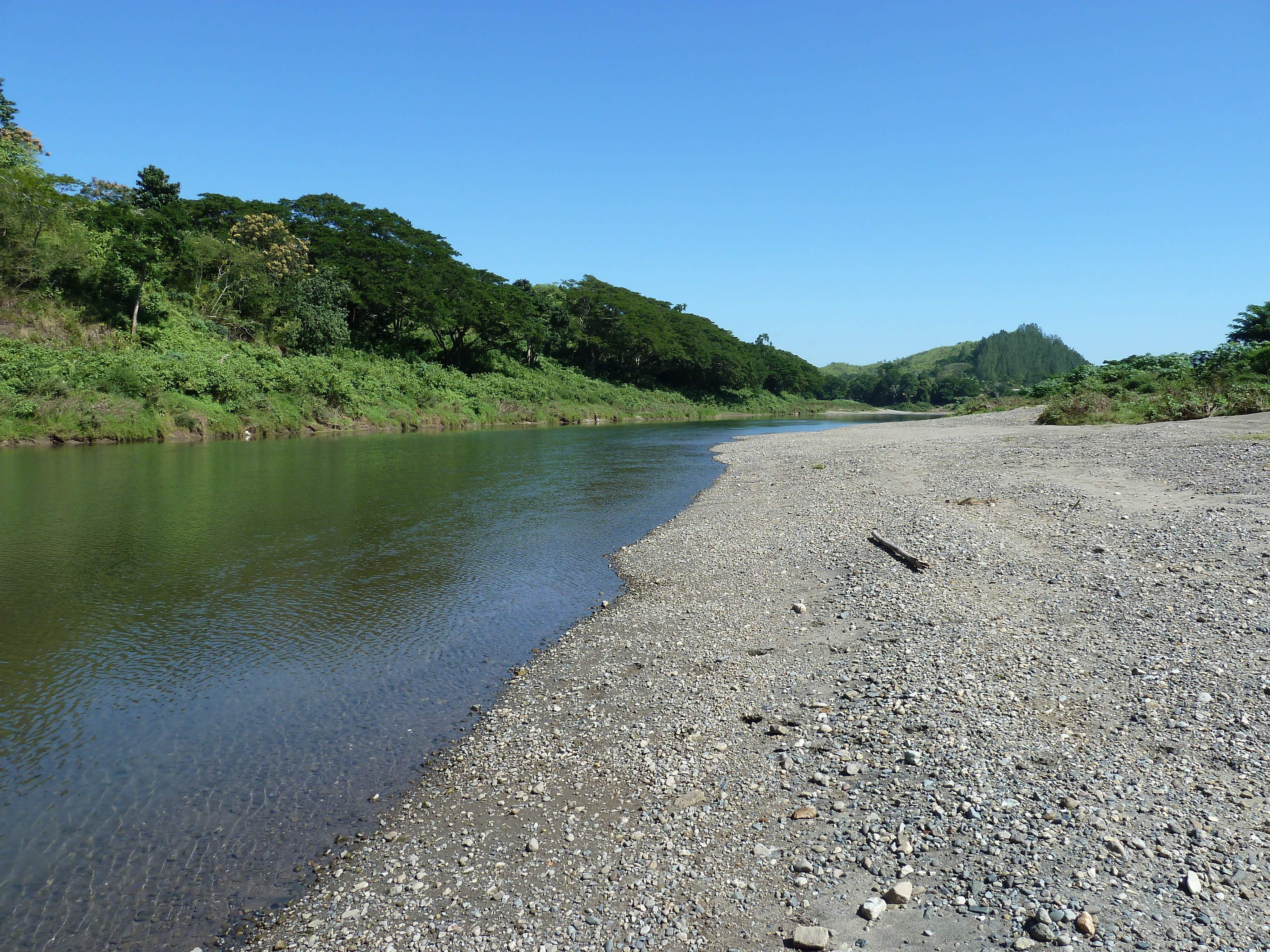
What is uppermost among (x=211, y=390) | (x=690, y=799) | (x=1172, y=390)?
(x=1172, y=390)

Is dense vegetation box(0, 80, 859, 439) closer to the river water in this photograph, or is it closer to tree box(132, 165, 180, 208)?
tree box(132, 165, 180, 208)

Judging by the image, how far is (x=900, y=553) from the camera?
11336 millimetres

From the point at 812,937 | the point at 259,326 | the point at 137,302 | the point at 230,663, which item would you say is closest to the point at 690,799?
the point at 812,937

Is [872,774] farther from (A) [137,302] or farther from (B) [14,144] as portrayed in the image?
(B) [14,144]

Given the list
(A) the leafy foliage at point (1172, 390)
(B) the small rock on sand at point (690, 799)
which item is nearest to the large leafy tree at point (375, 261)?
(A) the leafy foliage at point (1172, 390)

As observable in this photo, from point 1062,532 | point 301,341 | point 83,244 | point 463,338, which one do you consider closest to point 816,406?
point 463,338

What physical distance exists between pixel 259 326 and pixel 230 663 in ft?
165

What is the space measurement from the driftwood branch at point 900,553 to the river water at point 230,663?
4684 millimetres

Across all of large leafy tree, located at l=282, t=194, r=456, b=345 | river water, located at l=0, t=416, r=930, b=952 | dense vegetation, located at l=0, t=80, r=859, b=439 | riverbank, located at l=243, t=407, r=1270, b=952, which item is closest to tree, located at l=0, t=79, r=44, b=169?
dense vegetation, located at l=0, t=80, r=859, b=439

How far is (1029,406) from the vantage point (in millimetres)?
51562

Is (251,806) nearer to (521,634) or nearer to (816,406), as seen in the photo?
(521,634)

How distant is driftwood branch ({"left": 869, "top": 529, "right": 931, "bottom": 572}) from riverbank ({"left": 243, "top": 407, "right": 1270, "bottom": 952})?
16.4 inches

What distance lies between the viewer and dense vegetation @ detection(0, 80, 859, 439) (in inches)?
1463

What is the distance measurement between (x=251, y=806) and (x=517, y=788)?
2.13m
